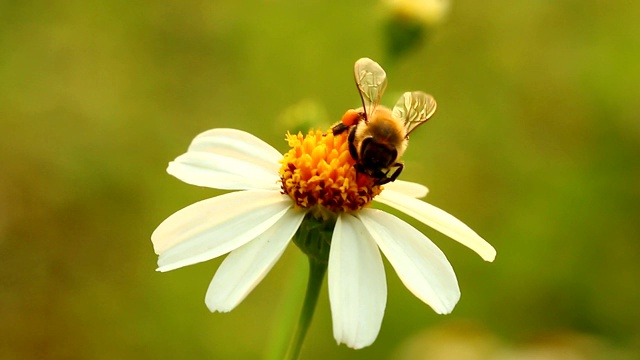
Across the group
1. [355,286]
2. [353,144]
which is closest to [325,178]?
[353,144]

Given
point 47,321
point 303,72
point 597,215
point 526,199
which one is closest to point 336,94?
point 303,72

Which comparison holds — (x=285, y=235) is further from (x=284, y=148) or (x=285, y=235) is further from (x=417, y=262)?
(x=284, y=148)

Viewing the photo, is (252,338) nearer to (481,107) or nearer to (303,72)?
(303,72)

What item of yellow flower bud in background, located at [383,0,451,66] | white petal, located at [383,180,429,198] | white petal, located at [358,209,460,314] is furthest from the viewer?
yellow flower bud in background, located at [383,0,451,66]

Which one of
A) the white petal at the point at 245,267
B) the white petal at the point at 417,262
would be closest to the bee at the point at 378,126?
the white petal at the point at 417,262

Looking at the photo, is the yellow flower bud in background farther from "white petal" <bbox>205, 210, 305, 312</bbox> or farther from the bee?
"white petal" <bbox>205, 210, 305, 312</bbox>

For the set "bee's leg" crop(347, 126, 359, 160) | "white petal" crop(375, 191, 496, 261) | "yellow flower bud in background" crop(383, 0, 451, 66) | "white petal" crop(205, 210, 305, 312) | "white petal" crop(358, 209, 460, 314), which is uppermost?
"yellow flower bud in background" crop(383, 0, 451, 66)

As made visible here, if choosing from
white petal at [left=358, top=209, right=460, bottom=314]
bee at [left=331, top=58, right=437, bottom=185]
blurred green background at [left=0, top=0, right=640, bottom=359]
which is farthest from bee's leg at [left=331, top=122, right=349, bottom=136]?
blurred green background at [left=0, top=0, right=640, bottom=359]

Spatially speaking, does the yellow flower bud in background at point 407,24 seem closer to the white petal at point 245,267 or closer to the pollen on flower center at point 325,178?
the pollen on flower center at point 325,178
